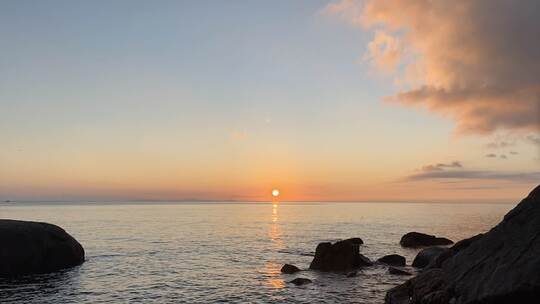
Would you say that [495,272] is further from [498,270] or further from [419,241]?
[419,241]

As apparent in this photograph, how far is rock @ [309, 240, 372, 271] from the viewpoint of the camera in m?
37.8

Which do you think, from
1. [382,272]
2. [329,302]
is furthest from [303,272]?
[329,302]

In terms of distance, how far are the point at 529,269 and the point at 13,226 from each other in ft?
122

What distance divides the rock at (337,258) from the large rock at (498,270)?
54.0ft

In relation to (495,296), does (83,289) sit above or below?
below

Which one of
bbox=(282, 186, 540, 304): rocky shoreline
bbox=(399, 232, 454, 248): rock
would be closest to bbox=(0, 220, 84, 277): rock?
bbox=(282, 186, 540, 304): rocky shoreline

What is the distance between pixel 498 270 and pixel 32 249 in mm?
34542

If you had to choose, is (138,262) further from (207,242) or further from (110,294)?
(207,242)

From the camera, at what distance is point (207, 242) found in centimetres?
6241

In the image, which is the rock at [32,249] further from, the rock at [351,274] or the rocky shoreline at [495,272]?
the rocky shoreline at [495,272]

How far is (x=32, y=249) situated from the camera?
35.5 m

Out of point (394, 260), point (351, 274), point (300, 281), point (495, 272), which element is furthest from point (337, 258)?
point (495, 272)

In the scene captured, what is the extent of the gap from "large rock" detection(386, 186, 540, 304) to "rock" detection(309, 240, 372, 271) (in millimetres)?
16448

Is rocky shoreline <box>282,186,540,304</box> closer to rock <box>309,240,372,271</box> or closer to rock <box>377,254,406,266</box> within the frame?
rock <box>309,240,372,271</box>
